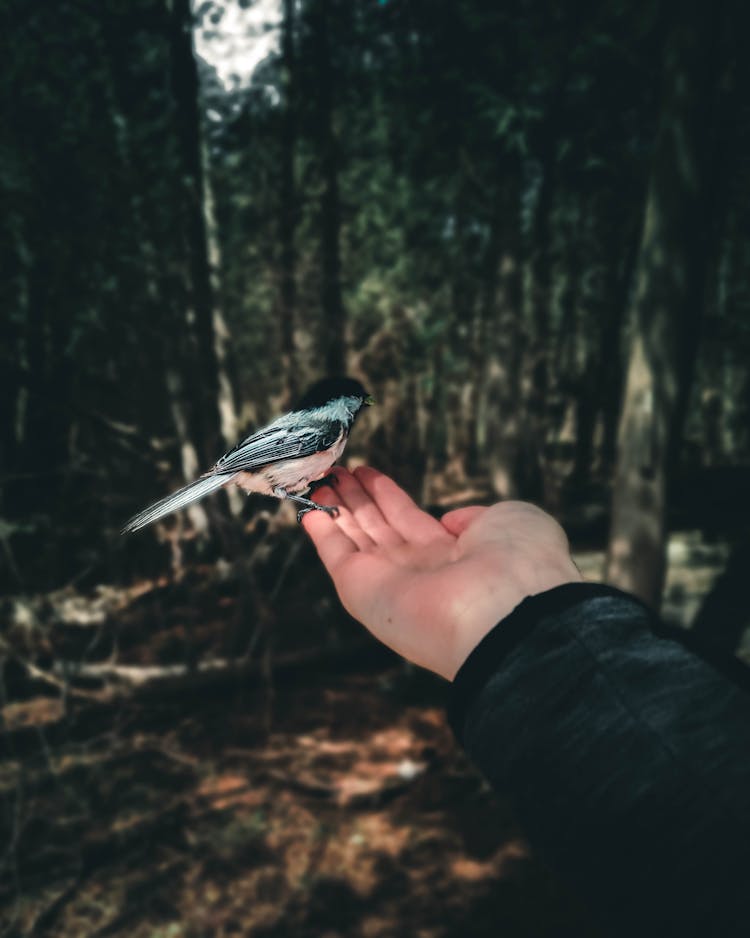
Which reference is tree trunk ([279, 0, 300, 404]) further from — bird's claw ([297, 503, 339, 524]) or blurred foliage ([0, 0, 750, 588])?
bird's claw ([297, 503, 339, 524])

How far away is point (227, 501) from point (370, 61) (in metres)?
9.40

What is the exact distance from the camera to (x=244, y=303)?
27922 millimetres

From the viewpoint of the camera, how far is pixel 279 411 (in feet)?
35.0

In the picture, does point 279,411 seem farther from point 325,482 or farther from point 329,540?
point 329,540

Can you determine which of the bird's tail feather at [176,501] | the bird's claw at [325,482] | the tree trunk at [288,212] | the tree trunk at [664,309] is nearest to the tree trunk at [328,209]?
the tree trunk at [288,212]

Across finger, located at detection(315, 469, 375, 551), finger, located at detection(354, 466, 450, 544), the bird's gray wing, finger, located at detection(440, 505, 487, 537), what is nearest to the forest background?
the bird's gray wing

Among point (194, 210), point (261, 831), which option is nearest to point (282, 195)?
point (194, 210)

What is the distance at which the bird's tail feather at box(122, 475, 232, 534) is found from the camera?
7.03 ft

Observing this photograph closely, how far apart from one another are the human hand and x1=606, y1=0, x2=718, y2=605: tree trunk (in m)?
2.99

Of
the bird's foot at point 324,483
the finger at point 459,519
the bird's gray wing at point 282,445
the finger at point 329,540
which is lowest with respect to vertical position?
the finger at point 329,540

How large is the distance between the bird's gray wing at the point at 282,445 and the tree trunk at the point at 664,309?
10.8ft

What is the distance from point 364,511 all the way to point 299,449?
48 centimetres

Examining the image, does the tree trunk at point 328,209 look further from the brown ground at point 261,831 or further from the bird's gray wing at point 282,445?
the bird's gray wing at point 282,445

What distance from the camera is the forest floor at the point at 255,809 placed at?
5242 millimetres
